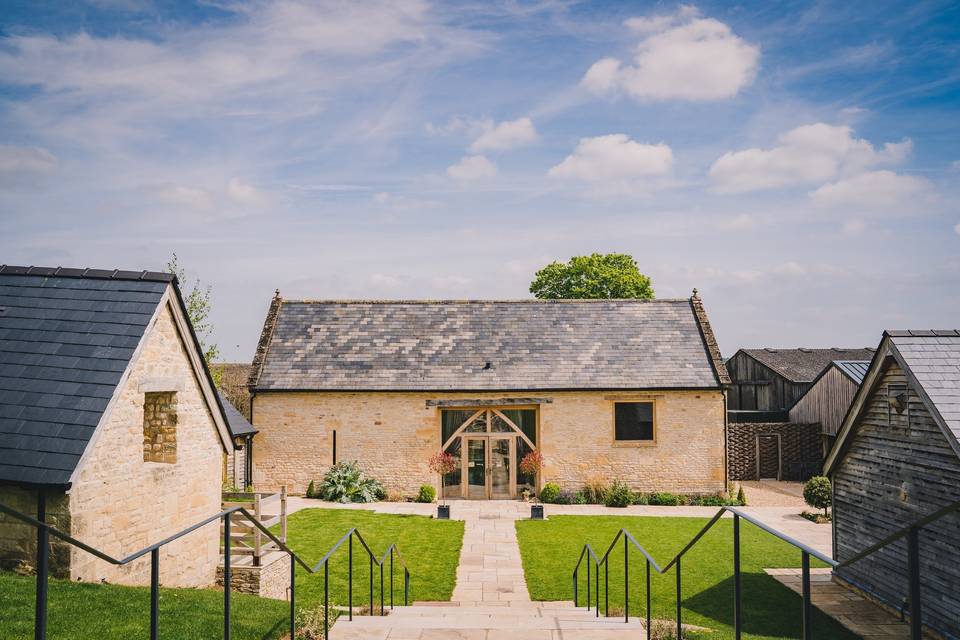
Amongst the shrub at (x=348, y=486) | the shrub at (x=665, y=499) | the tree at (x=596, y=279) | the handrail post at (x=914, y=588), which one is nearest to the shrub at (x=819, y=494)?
the shrub at (x=665, y=499)

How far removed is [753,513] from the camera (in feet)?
63.4

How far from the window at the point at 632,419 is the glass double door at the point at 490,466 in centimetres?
335

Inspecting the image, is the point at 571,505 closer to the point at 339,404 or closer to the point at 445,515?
the point at 445,515

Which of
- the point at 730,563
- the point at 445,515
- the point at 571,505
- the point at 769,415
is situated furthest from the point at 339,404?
the point at 769,415

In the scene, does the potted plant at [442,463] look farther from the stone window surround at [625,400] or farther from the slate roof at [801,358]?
the slate roof at [801,358]

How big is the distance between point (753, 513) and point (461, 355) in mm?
9906

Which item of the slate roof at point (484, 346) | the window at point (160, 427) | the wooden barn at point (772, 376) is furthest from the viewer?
the wooden barn at point (772, 376)

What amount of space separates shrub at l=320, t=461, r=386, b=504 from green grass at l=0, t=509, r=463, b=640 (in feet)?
18.4

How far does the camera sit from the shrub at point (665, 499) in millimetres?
21078

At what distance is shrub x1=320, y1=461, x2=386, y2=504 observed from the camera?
20969 millimetres

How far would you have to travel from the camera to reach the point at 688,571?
1355cm

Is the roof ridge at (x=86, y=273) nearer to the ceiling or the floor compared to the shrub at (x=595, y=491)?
nearer to the ceiling

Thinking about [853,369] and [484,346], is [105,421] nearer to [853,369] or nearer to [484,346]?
[484,346]

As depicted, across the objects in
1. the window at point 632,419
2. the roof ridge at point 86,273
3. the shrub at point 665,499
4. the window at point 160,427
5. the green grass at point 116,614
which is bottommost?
the shrub at point 665,499
